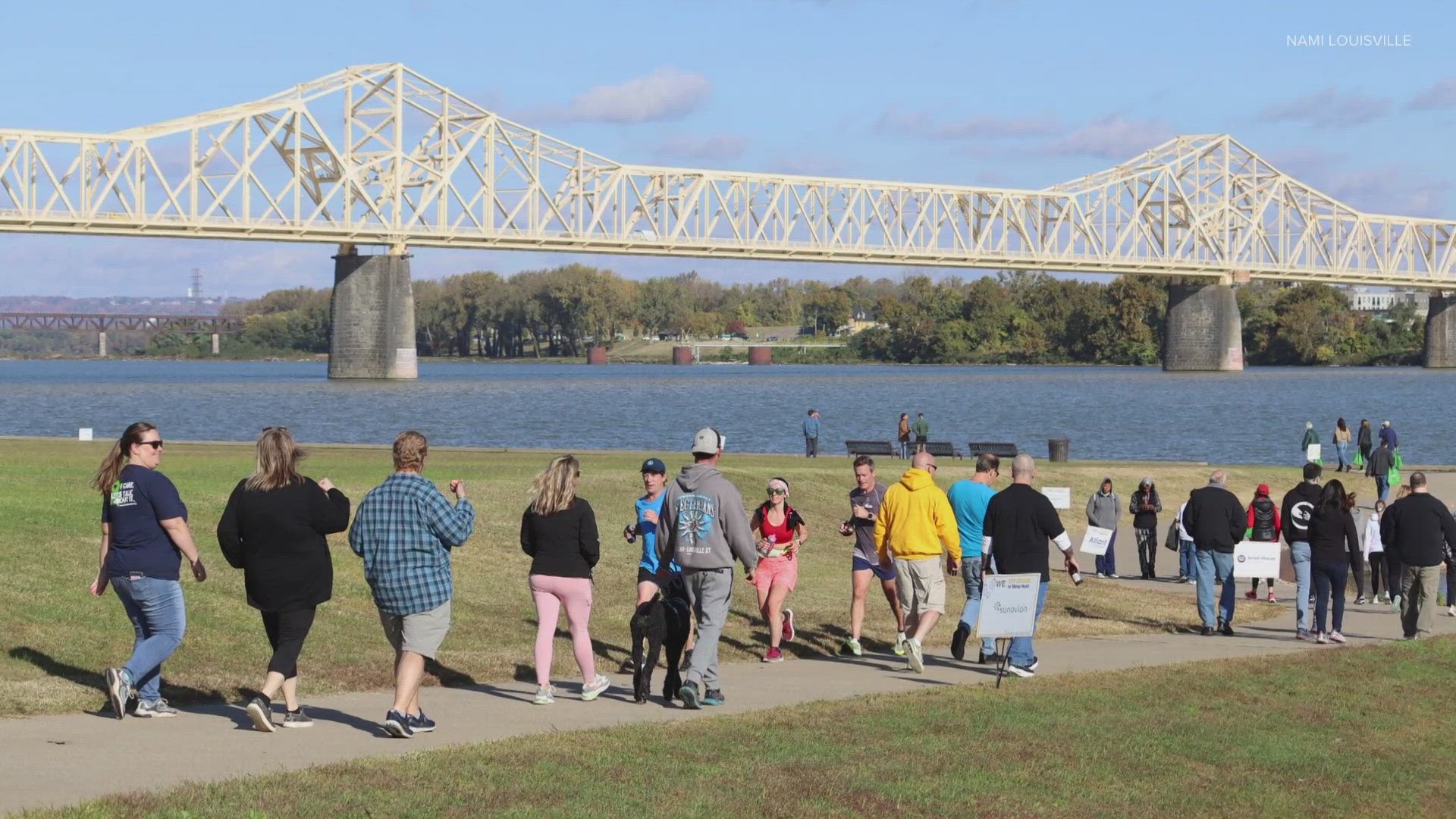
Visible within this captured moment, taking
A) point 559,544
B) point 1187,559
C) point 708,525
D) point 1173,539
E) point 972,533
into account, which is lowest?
point 1187,559

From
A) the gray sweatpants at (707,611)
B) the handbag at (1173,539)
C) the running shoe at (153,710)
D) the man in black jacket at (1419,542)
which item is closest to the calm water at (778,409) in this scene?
the handbag at (1173,539)

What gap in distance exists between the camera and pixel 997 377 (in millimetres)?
136875

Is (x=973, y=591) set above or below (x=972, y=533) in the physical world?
below

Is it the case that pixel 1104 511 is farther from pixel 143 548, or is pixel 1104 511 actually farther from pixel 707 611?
pixel 143 548

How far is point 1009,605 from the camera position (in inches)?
502

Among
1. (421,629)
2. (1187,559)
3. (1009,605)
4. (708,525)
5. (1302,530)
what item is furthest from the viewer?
(1187,559)

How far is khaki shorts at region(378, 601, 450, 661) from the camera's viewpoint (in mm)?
10094

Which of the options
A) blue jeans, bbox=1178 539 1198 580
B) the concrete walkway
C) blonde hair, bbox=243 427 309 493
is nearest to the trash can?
blue jeans, bbox=1178 539 1198 580

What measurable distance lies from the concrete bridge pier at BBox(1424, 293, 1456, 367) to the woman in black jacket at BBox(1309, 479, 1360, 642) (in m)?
153

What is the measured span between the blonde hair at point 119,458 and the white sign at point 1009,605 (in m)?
5.62

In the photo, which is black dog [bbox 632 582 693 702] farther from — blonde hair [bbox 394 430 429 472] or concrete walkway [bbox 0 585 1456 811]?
blonde hair [bbox 394 430 429 472]

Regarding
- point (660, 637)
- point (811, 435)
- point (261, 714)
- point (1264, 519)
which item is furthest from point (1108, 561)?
point (811, 435)

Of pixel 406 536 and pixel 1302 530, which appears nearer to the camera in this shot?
pixel 406 536

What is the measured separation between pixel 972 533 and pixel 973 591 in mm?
461
